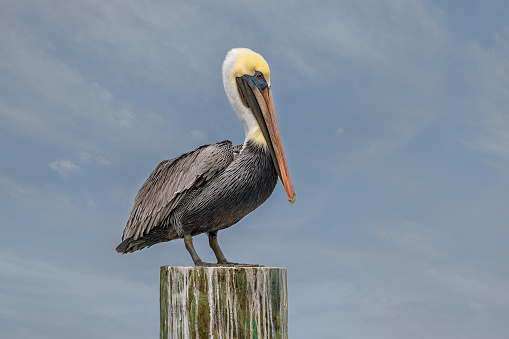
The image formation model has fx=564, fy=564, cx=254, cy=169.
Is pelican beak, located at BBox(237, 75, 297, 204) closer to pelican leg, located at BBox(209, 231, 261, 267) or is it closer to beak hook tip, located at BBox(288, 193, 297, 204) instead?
beak hook tip, located at BBox(288, 193, 297, 204)

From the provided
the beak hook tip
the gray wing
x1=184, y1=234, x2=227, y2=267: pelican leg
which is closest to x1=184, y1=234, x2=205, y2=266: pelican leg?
x1=184, y1=234, x2=227, y2=267: pelican leg

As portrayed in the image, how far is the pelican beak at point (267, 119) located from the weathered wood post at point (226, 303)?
3.00ft

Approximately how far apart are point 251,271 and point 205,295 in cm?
42

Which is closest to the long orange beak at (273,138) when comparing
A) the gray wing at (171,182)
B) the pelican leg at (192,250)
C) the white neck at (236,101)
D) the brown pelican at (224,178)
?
the brown pelican at (224,178)

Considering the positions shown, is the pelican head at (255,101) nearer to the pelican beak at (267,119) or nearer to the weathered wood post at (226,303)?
the pelican beak at (267,119)

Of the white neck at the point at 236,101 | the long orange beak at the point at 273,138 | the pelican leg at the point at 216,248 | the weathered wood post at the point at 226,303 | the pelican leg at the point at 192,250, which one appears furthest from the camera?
the pelican leg at the point at 216,248

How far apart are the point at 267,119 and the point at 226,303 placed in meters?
1.73

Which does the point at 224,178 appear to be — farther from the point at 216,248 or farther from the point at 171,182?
the point at 216,248

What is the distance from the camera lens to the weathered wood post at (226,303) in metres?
4.48

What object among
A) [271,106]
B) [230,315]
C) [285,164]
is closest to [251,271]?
[230,315]

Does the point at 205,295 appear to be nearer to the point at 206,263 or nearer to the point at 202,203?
the point at 206,263

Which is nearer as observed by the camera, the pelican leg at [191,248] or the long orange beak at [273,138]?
the pelican leg at [191,248]

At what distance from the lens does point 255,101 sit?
5.25m

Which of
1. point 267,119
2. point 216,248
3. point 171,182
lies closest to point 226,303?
point 216,248
